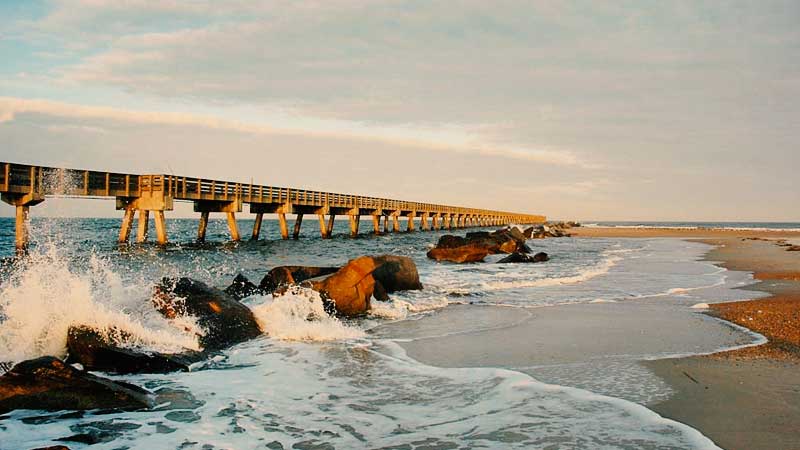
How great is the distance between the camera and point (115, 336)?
7613mm

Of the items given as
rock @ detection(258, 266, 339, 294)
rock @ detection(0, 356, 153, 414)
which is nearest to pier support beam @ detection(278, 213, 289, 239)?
rock @ detection(258, 266, 339, 294)

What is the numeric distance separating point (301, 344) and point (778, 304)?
10.1 metres

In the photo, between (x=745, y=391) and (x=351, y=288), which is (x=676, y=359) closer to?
(x=745, y=391)

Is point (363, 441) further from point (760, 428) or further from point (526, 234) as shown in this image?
point (526, 234)

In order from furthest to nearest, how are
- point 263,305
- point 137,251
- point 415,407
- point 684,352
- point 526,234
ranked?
point 526,234 < point 137,251 < point 263,305 < point 684,352 < point 415,407

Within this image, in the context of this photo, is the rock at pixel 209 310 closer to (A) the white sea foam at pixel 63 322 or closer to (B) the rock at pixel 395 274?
(A) the white sea foam at pixel 63 322

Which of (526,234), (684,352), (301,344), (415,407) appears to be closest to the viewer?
(415,407)

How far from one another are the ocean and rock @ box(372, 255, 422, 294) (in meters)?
0.92

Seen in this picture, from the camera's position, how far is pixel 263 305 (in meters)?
10.5

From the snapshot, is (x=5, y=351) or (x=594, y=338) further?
(x=594, y=338)

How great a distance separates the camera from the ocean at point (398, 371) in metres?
4.88

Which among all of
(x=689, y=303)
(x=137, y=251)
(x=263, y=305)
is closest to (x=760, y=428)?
(x=263, y=305)

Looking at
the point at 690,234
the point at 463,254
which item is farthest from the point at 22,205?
the point at 690,234

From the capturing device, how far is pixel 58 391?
546 centimetres
